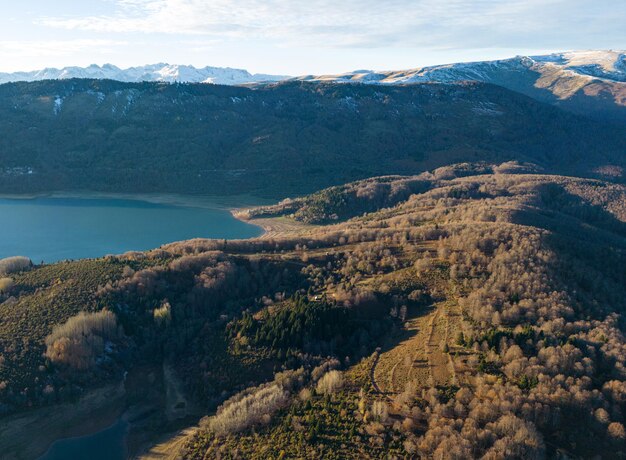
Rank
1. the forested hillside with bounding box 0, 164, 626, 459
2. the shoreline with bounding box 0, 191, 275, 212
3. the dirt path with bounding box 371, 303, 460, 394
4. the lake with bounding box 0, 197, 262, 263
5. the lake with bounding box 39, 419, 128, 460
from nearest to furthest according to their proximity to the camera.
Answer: the forested hillside with bounding box 0, 164, 626, 459 < the dirt path with bounding box 371, 303, 460, 394 < the lake with bounding box 39, 419, 128, 460 < the lake with bounding box 0, 197, 262, 263 < the shoreline with bounding box 0, 191, 275, 212

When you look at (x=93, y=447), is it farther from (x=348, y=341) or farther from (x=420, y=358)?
(x=420, y=358)

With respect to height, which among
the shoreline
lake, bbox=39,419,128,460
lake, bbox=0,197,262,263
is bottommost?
lake, bbox=39,419,128,460

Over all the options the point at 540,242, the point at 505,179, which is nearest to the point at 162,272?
the point at 540,242

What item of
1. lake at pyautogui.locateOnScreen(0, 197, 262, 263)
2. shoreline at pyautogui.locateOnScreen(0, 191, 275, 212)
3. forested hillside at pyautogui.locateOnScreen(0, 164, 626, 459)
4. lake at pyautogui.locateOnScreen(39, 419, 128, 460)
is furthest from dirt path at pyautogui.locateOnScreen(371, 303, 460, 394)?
shoreline at pyautogui.locateOnScreen(0, 191, 275, 212)

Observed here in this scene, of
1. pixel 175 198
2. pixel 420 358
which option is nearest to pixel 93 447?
pixel 420 358

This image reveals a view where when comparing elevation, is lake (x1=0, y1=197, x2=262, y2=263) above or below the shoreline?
below

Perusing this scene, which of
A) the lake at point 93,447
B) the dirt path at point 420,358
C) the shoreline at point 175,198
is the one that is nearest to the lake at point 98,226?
the shoreline at point 175,198

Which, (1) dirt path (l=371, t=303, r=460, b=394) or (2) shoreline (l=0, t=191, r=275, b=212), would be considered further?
(2) shoreline (l=0, t=191, r=275, b=212)

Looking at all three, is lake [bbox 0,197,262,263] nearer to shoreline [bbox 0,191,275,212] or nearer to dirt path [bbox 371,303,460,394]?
shoreline [bbox 0,191,275,212]
